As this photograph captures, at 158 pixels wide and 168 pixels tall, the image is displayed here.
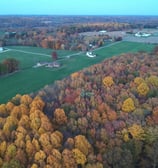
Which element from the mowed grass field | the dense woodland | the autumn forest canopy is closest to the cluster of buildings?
the mowed grass field

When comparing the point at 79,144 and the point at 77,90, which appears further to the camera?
the point at 77,90

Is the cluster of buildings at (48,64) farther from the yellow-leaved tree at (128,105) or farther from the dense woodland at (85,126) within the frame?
the yellow-leaved tree at (128,105)

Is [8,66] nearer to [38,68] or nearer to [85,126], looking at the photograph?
[38,68]

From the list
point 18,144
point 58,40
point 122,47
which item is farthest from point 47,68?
point 18,144

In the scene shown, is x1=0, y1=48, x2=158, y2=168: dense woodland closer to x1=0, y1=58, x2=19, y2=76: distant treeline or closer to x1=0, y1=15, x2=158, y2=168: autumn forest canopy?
x1=0, y1=15, x2=158, y2=168: autumn forest canopy

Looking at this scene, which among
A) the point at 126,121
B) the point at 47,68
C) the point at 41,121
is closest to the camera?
the point at 41,121

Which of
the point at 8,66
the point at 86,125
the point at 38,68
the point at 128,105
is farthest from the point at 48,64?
the point at 86,125

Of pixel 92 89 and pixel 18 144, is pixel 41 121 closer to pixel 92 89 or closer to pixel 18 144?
pixel 18 144
